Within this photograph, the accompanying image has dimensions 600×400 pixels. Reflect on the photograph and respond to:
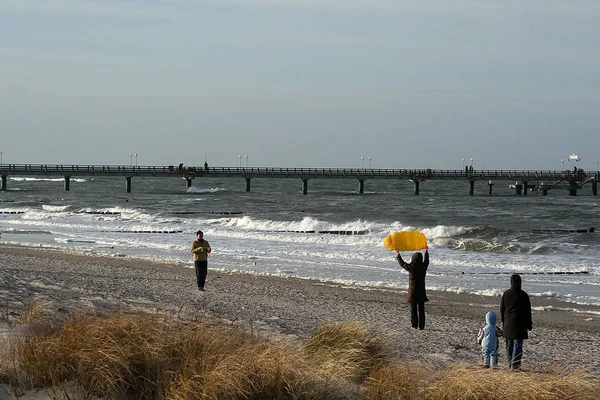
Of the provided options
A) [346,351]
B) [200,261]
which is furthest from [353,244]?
[346,351]

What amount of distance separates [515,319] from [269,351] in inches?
151

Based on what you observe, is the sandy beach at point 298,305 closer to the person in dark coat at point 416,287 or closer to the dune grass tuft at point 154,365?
the person in dark coat at point 416,287

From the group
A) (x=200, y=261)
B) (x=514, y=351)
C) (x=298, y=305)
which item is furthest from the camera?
(x=200, y=261)

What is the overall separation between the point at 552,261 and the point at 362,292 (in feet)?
34.4

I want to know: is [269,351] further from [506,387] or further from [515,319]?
[515,319]

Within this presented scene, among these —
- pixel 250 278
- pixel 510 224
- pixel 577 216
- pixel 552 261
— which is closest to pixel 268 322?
pixel 250 278

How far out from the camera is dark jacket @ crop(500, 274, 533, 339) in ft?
29.9

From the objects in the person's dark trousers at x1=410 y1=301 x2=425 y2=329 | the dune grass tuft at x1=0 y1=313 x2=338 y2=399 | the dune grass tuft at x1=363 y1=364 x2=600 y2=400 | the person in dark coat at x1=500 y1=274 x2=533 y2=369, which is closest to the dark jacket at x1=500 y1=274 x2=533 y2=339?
the person in dark coat at x1=500 y1=274 x2=533 y2=369

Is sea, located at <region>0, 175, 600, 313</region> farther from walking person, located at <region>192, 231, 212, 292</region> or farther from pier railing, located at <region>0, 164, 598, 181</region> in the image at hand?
pier railing, located at <region>0, 164, 598, 181</region>

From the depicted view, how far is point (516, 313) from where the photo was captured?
9180 millimetres

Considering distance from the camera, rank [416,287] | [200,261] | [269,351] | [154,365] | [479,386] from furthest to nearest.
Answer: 1. [200,261]
2. [416,287]
3. [269,351]
4. [154,365]
5. [479,386]

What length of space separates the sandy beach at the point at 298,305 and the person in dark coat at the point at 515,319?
38 cm

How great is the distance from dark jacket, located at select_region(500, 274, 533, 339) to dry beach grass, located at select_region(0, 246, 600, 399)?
0.51m

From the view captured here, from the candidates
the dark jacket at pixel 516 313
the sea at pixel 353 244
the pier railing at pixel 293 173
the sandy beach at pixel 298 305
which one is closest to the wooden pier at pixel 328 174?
the pier railing at pixel 293 173
